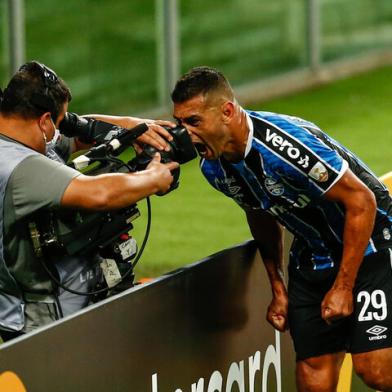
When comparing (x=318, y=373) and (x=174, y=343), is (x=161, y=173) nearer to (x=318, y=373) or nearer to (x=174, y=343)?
(x=174, y=343)

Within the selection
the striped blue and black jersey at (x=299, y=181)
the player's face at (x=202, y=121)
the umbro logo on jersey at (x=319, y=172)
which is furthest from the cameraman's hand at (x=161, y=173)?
the umbro logo on jersey at (x=319, y=172)

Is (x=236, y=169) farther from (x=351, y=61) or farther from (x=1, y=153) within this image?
(x=351, y=61)

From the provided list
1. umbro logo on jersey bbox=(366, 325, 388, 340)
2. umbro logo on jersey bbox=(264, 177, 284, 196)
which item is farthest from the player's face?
umbro logo on jersey bbox=(366, 325, 388, 340)

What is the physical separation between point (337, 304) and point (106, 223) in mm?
1023

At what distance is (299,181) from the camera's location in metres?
5.39

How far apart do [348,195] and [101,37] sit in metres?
7.57

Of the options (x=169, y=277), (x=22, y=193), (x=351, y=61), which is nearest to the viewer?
(x=22, y=193)

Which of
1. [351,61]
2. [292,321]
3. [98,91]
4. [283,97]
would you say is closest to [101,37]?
[98,91]

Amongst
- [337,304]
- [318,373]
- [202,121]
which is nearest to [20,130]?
[202,121]

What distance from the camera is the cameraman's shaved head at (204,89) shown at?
5312mm

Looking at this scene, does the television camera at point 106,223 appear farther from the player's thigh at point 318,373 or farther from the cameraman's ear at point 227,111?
the player's thigh at point 318,373

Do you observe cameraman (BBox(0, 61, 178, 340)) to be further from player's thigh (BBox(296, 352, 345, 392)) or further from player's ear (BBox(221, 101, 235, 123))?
player's thigh (BBox(296, 352, 345, 392))

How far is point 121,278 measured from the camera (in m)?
5.29

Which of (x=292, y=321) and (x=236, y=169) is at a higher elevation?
(x=236, y=169)
